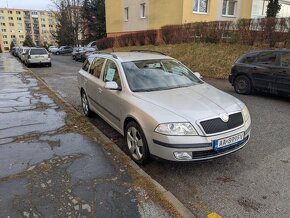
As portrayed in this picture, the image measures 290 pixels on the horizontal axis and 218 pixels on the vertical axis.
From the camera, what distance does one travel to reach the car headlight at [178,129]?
3283 mm

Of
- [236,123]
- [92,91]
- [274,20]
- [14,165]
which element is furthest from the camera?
[274,20]

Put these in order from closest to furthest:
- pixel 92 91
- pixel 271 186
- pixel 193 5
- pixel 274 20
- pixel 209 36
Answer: pixel 271 186 < pixel 92 91 < pixel 274 20 < pixel 209 36 < pixel 193 5

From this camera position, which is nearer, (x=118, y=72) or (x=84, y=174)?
(x=84, y=174)

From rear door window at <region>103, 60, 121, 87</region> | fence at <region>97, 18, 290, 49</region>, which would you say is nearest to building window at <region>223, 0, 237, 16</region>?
fence at <region>97, 18, 290, 49</region>

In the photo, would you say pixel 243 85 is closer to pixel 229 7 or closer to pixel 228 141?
pixel 228 141

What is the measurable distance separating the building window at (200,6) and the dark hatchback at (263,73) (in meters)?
15.0

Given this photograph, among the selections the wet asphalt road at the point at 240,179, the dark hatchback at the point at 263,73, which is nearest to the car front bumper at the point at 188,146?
the wet asphalt road at the point at 240,179

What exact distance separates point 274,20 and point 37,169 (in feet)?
41.4

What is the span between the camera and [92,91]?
18.7 feet

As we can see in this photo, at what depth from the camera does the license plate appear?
333 centimetres

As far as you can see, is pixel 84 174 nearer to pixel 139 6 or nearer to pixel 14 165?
pixel 14 165

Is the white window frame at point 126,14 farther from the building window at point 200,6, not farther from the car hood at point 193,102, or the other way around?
the car hood at point 193,102

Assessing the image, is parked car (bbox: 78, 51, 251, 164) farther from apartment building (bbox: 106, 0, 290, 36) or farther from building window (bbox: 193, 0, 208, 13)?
building window (bbox: 193, 0, 208, 13)

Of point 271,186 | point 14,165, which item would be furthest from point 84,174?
point 271,186
